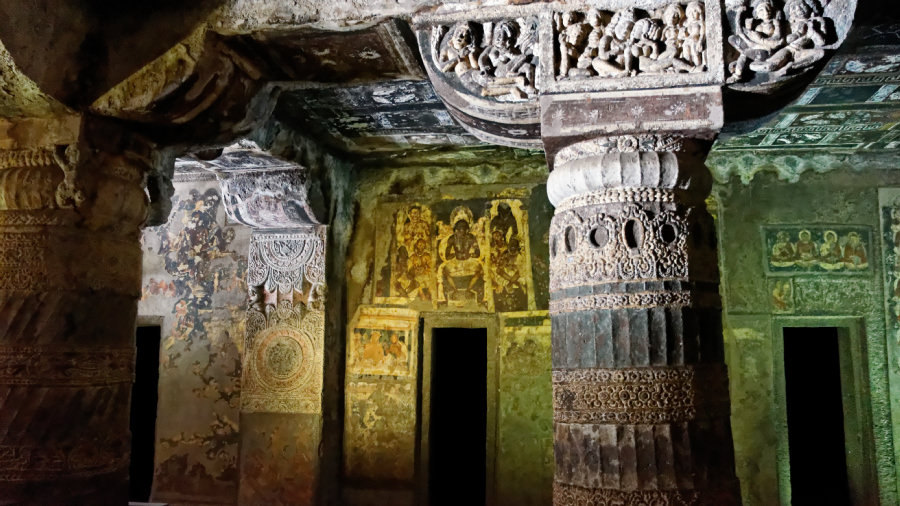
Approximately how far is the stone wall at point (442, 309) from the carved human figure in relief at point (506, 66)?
112 inches

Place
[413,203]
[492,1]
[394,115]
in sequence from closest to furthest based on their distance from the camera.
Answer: [492,1] → [394,115] → [413,203]

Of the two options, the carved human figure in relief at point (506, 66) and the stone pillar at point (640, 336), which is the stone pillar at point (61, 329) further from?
the stone pillar at point (640, 336)

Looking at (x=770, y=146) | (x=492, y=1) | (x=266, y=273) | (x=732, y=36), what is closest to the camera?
(x=732, y=36)

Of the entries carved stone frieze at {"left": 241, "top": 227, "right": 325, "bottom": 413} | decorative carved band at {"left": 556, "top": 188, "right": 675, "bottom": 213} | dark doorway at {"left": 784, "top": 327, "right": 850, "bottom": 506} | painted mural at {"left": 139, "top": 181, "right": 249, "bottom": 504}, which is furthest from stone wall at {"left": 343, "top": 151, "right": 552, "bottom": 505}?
dark doorway at {"left": 784, "top": 327, "right": 850, "bottom": 506}

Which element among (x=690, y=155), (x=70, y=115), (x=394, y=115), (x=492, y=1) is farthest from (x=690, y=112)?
(x=70, y=115)

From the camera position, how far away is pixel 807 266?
5711mm

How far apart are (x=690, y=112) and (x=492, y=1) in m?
1.00

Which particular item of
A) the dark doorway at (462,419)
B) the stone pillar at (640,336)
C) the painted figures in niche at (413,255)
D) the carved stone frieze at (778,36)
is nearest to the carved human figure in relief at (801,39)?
the carved stone frieze at (778,36)

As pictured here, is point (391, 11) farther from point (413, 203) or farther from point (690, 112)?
point (413, 203)

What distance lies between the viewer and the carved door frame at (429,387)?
589cm

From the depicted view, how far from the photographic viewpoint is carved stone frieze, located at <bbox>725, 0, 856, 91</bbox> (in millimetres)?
2695

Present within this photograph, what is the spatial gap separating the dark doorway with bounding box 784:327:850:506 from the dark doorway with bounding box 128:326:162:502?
7.01 metres

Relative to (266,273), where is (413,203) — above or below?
above

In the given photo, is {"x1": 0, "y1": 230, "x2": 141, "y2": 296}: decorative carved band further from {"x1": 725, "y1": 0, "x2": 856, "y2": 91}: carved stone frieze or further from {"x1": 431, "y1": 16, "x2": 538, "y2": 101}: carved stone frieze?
{"x1": 725, "y1": 0, "x2": 856, "y2": 91}: carved stone frieze
